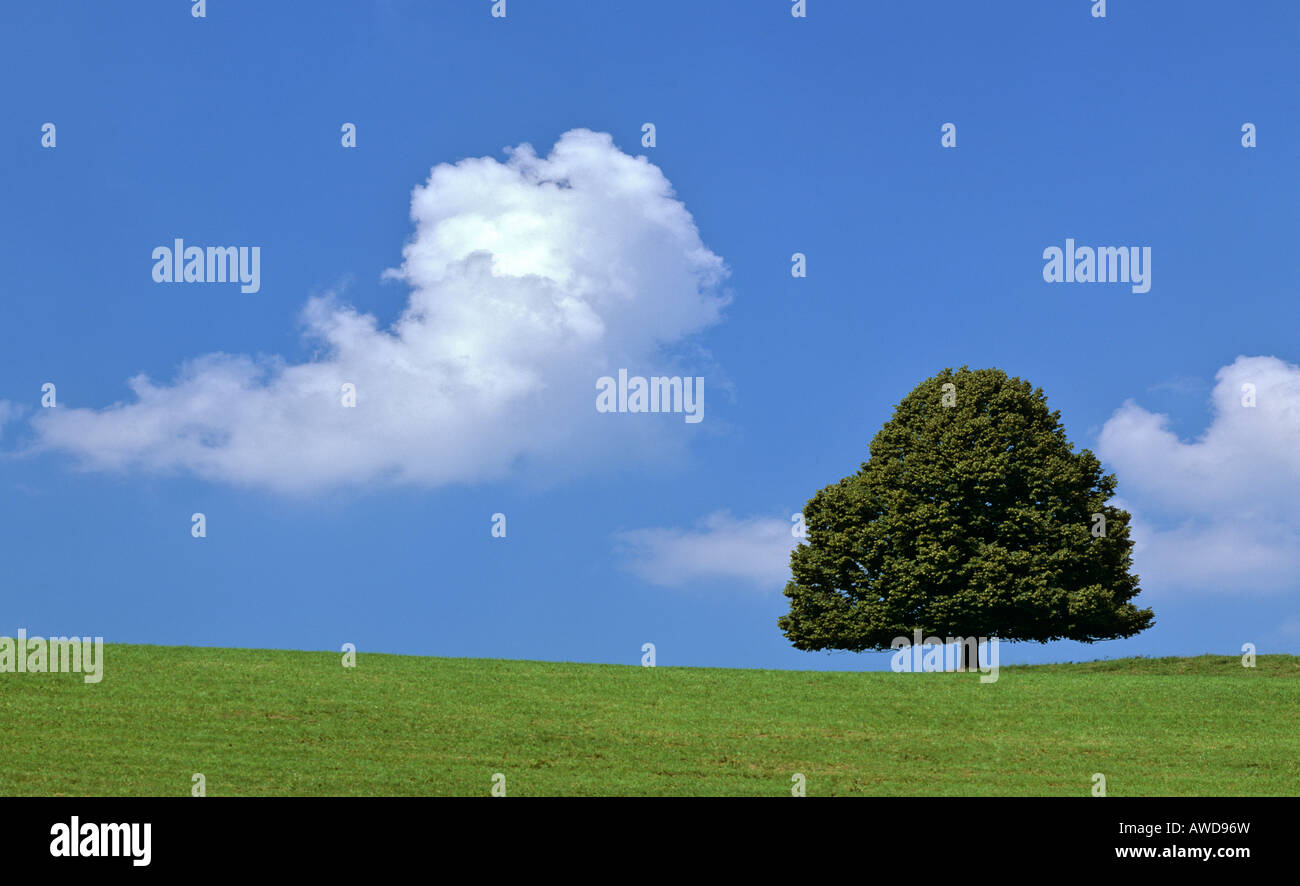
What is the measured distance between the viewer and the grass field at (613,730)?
82.3 ft

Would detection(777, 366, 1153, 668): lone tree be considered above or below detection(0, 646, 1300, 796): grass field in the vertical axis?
above

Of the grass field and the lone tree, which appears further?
the lone tree

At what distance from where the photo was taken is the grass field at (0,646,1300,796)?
2508cm

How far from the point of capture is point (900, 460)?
157 feet

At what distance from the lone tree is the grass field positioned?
6.42 m

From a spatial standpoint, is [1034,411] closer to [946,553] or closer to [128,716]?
[946,553]

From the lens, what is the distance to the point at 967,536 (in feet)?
151

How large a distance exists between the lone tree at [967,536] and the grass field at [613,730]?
21.1ft

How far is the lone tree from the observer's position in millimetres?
44781

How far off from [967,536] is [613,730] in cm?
2125

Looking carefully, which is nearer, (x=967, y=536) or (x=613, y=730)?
(x=613, y=730)

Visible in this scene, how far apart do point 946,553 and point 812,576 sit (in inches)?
242
